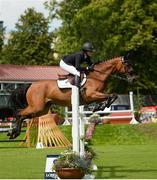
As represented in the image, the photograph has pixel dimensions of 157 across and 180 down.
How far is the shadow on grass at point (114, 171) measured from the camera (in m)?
11.7

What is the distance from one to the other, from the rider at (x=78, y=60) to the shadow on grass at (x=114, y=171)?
2.08 meters

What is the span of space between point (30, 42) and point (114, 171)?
62.9 m

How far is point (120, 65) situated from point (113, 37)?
31.2m

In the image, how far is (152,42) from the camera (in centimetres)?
4484

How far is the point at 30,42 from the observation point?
74.6 metres

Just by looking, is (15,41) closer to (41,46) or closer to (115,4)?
(41,46)

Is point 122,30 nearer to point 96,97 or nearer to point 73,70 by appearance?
point 96,97

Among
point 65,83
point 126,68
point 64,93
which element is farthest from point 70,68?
point 126,68

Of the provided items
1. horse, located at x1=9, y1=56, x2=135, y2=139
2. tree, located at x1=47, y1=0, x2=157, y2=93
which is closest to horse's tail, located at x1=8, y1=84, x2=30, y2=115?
horse, located at x1=9, y1=56, x2=135, y2=139

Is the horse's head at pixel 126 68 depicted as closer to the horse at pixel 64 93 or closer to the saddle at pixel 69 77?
the horse at pixel 64 93

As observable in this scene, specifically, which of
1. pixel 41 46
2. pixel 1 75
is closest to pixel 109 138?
pixel 1 75

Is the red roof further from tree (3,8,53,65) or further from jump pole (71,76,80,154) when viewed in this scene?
jump pole (71,76,80,154)

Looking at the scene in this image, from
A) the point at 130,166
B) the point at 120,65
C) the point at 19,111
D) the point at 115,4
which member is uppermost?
the point at 115,4

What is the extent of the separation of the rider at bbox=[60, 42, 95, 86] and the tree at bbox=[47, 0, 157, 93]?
28.5 meters
